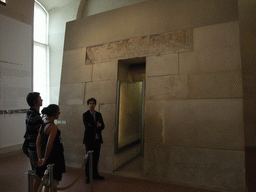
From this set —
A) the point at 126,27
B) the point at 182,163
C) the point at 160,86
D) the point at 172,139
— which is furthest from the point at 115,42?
the point at 182,163

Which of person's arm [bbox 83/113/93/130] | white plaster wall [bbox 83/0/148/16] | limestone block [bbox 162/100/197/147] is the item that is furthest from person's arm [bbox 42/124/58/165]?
white plaster wall [bbox 83/0/148/16]

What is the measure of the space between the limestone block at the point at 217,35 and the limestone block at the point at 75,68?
132 inches

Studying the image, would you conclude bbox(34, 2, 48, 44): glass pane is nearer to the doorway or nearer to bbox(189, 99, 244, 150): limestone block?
the doorway

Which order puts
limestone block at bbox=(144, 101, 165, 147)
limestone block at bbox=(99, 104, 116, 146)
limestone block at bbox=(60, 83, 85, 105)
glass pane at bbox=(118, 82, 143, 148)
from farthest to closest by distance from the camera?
limestone block at bbox=(60, 83, 85, 105) < glass pane at bbox=(118, 82, 143, 148) < limestone block at bbox=(99, 104, 116, 146) < limestone block at bbox=(144, 101, 165, 147)

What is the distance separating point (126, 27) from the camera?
18.6 feet

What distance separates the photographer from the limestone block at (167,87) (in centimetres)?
463

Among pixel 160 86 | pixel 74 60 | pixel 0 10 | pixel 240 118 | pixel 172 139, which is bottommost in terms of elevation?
pixel 172 139

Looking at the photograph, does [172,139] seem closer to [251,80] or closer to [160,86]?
[160,86]

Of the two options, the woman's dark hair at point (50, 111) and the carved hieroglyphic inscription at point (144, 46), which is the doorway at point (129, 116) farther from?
the woman's dark hair at point (50, 111)

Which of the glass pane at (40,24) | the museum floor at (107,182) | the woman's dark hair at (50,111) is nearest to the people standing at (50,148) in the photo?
the woman's dark hair at (50,111)

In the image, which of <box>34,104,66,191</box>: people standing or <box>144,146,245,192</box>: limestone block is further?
<box>144,146,245,192</box>: limestone block

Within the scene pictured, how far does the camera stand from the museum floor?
13.5 ft

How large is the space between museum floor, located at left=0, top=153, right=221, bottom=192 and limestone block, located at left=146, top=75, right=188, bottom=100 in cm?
209

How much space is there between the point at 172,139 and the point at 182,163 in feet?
1.94
